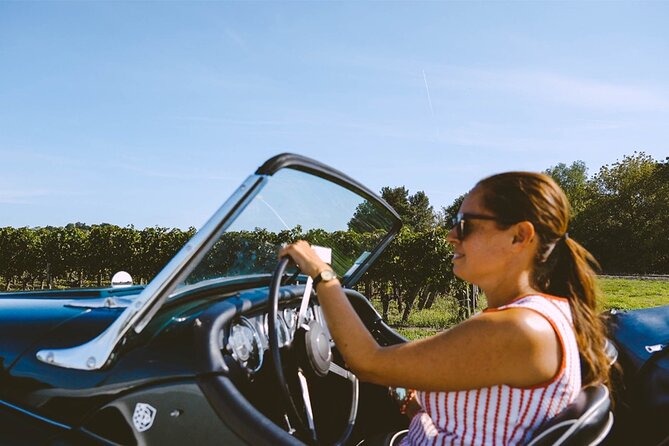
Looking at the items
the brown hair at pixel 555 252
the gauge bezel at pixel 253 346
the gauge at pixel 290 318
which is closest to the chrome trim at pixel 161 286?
the gauge bezel at pixel 253 346

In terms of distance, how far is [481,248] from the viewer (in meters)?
1.80

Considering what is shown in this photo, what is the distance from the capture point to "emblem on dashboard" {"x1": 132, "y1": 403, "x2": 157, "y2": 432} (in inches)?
66.6

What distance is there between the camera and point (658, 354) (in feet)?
7.85

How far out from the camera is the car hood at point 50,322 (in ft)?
6.63

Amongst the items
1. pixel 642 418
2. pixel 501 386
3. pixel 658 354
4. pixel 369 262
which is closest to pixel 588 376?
pixel 501 386

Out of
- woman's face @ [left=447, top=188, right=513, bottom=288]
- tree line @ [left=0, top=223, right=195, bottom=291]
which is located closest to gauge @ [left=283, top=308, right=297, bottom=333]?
woman's face @ [left=447, top=188, right=513, bottom=288]

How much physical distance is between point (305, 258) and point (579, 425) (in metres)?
0.93

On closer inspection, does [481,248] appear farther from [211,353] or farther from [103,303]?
[103,303]

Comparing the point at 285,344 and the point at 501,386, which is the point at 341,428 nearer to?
the point at 285,344

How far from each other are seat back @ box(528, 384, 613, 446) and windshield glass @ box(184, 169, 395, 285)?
1.14 m

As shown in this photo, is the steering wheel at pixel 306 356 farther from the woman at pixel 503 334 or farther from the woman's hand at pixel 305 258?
the woman at pixel 503 334

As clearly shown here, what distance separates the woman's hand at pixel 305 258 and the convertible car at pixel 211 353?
6cm

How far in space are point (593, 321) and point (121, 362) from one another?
1.57 metres

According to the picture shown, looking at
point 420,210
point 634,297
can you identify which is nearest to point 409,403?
point 634,297
